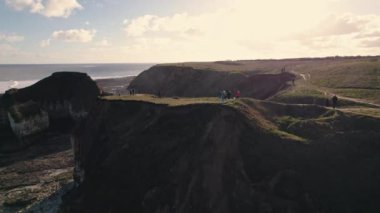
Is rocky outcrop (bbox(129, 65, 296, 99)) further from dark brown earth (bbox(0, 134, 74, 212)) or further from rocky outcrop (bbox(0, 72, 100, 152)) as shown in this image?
dark brown earth (bbox(0, 134, 74, 212))

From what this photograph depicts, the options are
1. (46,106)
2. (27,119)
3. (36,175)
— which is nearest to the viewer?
(36,175)

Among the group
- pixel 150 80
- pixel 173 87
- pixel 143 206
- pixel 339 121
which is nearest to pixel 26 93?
pixel 173 87

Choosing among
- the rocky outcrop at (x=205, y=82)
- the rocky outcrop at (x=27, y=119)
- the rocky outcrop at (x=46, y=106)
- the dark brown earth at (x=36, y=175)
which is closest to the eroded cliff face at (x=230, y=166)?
the dark brown earth at (x=36, y=175)

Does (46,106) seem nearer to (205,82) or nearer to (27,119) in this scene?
(27,119)

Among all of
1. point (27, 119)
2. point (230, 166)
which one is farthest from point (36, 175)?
point (230, 166)

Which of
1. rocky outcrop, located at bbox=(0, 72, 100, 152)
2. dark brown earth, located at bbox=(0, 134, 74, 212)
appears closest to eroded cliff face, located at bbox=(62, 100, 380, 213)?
dark brown earth, located at bbox=(0, 134, 74, 212)
